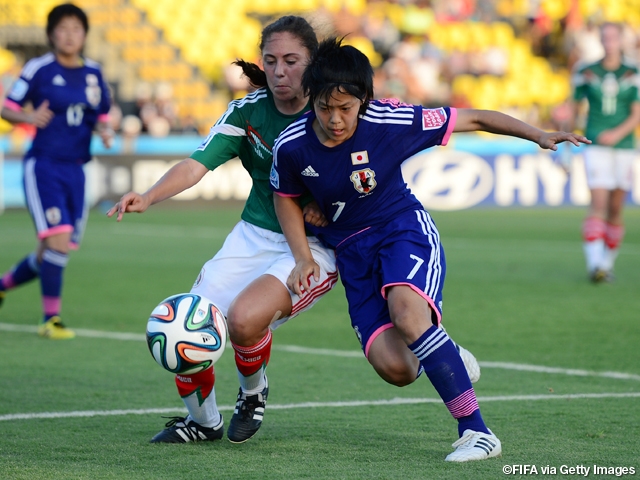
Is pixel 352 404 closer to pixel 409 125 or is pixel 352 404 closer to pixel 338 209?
pixel 338 209

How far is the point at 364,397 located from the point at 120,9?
2136 cm

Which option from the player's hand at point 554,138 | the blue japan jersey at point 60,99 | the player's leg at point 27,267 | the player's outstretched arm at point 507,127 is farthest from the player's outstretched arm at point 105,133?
the player's hand at point 554,138

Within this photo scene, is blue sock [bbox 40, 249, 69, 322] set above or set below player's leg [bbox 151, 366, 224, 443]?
below

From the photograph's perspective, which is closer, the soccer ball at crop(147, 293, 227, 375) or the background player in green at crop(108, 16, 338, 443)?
the soccer ball at crop(147, 293, 227, 375)

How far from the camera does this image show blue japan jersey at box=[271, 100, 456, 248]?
14.7 ft

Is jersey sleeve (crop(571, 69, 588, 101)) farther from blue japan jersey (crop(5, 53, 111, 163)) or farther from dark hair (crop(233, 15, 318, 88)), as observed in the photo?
dark hair (crop(233, 15, 318, 88))

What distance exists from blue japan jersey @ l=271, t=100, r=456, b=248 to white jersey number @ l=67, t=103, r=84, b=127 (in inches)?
159

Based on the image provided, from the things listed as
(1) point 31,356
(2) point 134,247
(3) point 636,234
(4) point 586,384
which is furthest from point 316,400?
(3) point 636,234

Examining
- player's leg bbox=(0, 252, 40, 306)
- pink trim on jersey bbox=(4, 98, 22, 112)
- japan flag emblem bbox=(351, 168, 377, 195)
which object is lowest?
player's leg bbox=(0, 252, 40, 306)

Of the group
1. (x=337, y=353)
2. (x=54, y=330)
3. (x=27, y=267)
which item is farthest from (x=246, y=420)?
(x=27, y=267)

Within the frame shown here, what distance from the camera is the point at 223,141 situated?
16.0 feet

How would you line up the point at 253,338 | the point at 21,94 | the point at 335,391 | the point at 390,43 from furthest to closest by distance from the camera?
1. the point at 390,43
2. the point at 21,94
3. the point at 335,391
4. the point at 253,338

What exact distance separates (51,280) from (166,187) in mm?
3781

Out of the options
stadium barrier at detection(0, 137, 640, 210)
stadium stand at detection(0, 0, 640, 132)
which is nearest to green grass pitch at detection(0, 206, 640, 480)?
stadium barrier at detection(0, 137, 640, 210)
